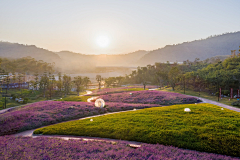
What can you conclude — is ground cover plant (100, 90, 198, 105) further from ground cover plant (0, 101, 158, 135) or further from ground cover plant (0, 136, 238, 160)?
ground cover plant (0, 136, 238, 160)

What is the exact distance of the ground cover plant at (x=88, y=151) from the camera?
32.8ft

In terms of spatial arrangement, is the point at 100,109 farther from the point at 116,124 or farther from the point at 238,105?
the point at 238,105

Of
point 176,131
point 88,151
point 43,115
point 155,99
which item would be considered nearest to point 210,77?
point 155,99

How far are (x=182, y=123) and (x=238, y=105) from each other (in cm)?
1875

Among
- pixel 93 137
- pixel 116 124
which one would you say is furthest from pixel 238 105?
pixel 93 137

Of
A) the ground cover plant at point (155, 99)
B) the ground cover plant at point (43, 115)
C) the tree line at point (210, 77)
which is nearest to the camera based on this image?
the ground cover plant at point (43, 115)

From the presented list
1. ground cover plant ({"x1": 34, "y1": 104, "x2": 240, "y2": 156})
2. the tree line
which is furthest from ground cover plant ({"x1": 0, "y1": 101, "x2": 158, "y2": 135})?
the tree line

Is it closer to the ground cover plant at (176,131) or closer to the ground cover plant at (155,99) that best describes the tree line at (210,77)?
the ground cover plant at (155,99)

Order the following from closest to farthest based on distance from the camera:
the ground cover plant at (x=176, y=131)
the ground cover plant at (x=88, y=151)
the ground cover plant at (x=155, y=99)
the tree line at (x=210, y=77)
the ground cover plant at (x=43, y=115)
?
1. the ground cover plant at (x=88, y=151)
2. the ground cover plant at (x=176, y=131)
3. the ground cover plant at (x=43, y=115)
4. the ground cover plant at (x=155, y=99)
5. the tree line at (x=210, y=77)

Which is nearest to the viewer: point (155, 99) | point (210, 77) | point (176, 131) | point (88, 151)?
point (88, 151)

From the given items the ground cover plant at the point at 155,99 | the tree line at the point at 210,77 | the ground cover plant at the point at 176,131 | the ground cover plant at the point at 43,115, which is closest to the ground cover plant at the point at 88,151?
the ground cover plant at the point at 176,131

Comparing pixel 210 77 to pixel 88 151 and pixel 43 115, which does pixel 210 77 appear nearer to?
pixel 88 151

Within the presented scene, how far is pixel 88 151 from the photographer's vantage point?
10852mm

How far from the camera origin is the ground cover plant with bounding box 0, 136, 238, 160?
9992 millimetres
